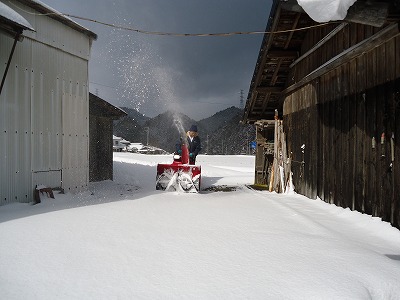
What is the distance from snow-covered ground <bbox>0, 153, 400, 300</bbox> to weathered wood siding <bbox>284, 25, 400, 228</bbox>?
0.60 m

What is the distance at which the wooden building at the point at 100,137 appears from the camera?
43.2 ft

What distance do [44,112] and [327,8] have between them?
6799mm

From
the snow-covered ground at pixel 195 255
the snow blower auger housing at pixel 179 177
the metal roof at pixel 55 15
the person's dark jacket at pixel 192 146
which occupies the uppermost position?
the metal roof at pixel 55 15

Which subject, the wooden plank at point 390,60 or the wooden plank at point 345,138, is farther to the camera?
the wooden plank at point 345,138

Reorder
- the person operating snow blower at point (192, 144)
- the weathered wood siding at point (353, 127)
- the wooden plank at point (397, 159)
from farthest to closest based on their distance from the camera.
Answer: the person operating snow blower at point (192, 144) → the weathered wood siding at point (353, 127) → the wooden plank at point (397, 159)

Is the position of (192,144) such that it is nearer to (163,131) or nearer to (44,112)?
(44,112)

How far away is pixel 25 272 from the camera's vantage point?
9.24 feet

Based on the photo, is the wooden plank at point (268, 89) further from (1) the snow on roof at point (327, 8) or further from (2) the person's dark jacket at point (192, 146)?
(1) the snow on roof at point (327, 8)

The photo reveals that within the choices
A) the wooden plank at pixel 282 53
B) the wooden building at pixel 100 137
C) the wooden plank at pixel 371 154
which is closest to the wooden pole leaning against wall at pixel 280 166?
the wooden plank at pixel 282 53

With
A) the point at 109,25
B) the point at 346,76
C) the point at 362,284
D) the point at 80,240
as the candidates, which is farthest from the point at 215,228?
the point at 109,25

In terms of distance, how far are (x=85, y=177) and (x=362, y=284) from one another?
341 inches

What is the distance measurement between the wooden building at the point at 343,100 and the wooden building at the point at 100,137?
6.93m

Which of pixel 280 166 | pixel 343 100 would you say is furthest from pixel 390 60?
pixel 280 166

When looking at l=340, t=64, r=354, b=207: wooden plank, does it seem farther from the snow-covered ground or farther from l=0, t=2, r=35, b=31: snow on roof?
l=0, t=2, r=35, b=31: snow on roof
